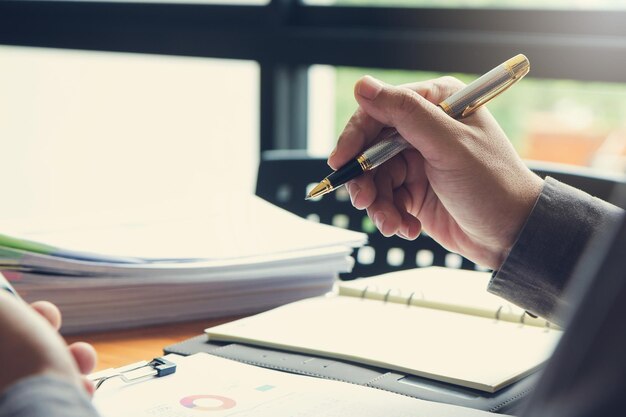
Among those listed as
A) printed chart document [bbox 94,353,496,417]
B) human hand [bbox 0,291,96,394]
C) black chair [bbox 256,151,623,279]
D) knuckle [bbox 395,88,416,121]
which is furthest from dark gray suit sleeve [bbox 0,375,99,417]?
black chair [bbox 256,151,623,279]

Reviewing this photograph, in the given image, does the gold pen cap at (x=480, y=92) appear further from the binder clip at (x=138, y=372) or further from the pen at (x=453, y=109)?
the binder clip at (x=138, y=372)

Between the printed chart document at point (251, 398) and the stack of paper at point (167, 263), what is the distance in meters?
0.22

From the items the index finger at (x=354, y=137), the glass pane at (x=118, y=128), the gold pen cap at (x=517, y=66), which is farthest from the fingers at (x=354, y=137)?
the glass pane at (x=118, y=128)

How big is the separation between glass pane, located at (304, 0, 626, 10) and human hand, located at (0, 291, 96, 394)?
152 centimetres

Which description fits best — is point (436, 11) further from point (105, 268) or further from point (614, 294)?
point (614, 294)

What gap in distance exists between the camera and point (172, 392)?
76 centimetres

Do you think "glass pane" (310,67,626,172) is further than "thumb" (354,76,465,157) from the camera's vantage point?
Yes

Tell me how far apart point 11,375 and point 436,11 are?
1.65 m

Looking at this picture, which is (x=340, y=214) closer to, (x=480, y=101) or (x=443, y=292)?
(x=443, y=292)

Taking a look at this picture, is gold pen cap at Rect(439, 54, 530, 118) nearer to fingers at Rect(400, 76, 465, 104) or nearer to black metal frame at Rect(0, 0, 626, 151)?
fingers at Rect(400, 76, 465, 104)

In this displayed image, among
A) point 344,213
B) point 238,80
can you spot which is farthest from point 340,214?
point 238,80

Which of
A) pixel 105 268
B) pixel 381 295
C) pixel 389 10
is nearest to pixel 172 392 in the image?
pixel 105 268

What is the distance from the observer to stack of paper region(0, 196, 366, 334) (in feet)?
3.23

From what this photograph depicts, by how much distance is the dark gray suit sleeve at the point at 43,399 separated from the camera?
47 centimetres
